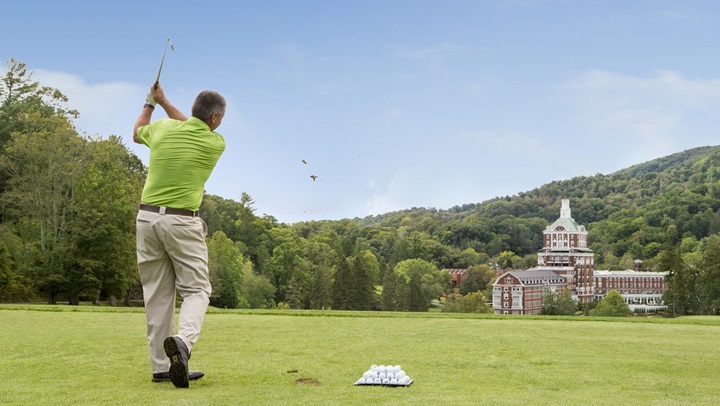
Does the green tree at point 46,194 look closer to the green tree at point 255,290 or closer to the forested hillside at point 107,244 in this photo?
the forested hillside at point 107,244

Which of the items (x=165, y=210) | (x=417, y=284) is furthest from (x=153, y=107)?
(x=417, y=284)

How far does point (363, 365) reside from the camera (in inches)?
296

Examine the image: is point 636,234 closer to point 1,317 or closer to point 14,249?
point 14,249

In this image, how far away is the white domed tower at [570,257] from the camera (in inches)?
6580

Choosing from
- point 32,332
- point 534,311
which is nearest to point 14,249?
point 32,332

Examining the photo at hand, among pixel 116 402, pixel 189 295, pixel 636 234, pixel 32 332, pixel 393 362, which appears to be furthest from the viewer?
pixel 636 234

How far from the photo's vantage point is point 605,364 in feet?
25.8

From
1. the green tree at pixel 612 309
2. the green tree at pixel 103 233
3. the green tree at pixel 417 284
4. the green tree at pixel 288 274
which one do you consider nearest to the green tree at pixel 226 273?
the green tree at pixel 103 233

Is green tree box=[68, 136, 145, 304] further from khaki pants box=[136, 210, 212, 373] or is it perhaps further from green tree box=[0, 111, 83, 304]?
khaki pants box=[136, 210, 212, 373]

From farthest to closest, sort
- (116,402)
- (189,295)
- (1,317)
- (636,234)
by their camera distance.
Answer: (636,234), (1,317), (189,295), (116,402)

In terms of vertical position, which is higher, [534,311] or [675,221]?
[675,221]

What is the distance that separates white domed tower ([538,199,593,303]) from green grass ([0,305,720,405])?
158130 mm

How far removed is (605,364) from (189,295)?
13.9 ft

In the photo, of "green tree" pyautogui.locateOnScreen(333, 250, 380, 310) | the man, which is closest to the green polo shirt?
the man
